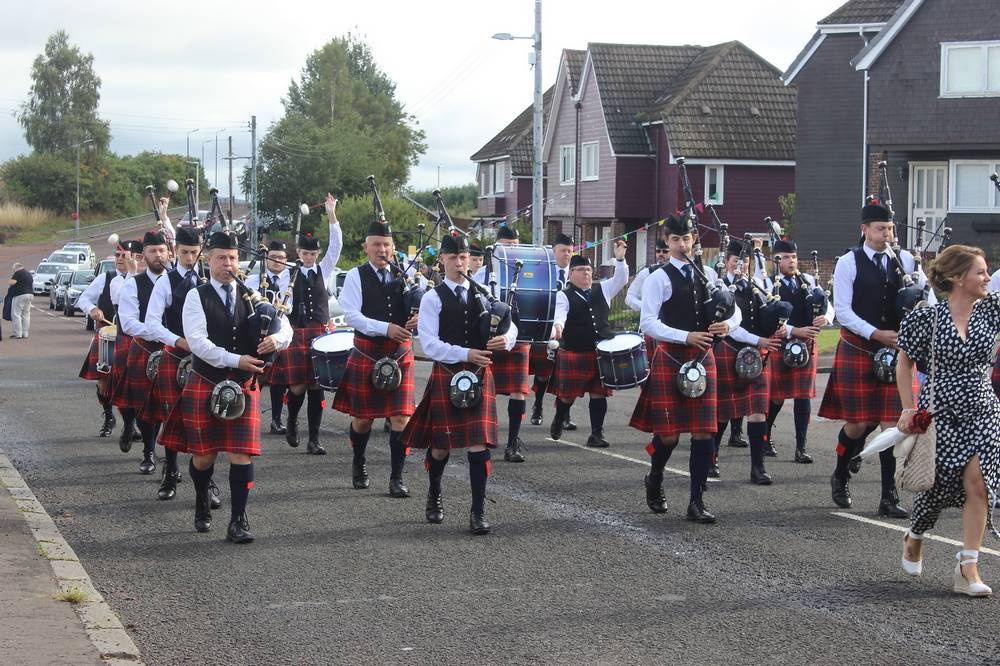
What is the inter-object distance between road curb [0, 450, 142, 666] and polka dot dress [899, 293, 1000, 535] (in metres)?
3.86

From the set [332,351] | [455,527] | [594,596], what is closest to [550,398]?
[332,351]

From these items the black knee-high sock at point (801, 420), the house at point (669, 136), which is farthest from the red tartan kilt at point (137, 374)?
the house at point (669, 136)

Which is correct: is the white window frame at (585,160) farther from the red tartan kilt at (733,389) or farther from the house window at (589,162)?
the red tartan kilt at (733,389)

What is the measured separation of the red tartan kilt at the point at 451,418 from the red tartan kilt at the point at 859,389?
2.48 metres

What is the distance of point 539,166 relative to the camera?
2469cm

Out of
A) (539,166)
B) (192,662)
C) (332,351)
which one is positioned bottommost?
(192,662)

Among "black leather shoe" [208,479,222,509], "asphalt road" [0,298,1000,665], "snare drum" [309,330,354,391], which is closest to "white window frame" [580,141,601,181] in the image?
"snare drum" [309,330,354,391]

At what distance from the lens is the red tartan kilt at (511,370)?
11.1m

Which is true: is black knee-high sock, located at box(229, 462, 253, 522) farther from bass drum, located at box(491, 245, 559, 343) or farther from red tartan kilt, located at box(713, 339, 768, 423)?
bass drum, located at box(491, 245, 559, 343)

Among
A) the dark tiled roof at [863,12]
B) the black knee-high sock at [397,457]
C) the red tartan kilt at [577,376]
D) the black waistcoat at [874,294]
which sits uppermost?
the dark tiled roof at [863,12]

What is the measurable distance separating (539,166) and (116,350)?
48.6 ft

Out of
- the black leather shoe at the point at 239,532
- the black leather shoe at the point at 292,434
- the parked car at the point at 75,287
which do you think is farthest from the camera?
the parked car at the point at 75,287

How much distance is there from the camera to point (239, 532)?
25.2ft

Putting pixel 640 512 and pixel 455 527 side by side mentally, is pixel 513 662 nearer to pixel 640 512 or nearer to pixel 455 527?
pixel 455 527
